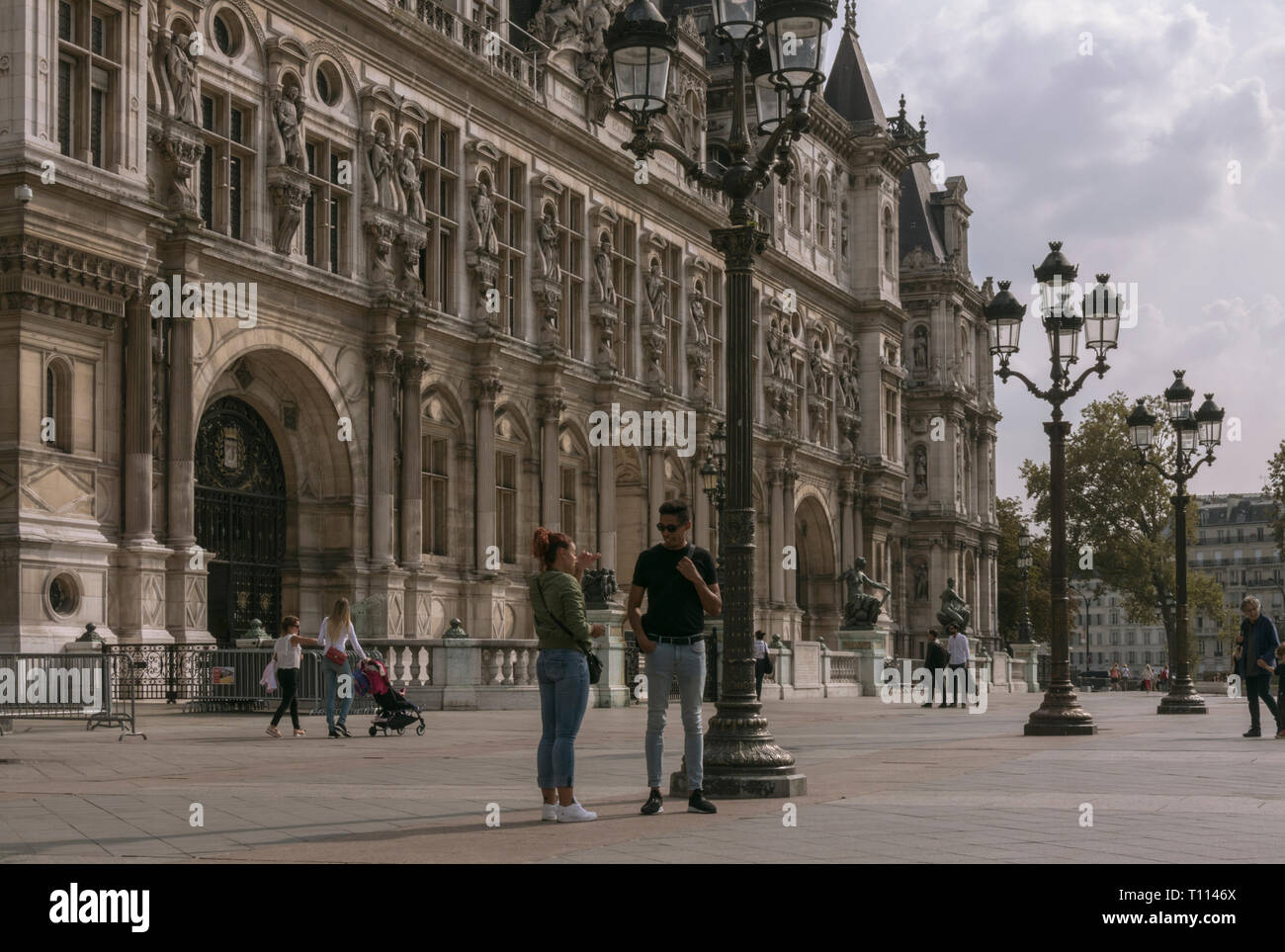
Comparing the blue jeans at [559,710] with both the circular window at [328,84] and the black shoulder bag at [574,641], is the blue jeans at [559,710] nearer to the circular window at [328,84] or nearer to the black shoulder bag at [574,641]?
the black shoulder bag at [574,641]

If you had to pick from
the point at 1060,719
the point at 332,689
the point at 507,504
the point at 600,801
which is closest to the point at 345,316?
the point at 507,504

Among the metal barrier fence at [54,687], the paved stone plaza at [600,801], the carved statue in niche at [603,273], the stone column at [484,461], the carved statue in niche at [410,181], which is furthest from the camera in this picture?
the carved statue in niche at [603,273]

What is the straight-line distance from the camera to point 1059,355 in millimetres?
23625

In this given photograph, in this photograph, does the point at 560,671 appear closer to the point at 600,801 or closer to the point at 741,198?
the point at 600,801

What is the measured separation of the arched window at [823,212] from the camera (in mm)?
60188

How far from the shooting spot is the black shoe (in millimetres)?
11114

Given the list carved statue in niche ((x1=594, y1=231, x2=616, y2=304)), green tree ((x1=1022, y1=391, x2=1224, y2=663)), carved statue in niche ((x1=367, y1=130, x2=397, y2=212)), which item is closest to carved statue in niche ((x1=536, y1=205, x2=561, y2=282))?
carved statue in niche ((x1=594, y1=231, x2=616, y2=304))

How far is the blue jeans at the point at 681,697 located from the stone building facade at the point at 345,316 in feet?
49.5

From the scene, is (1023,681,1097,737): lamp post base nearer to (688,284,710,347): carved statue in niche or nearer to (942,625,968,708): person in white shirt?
(942,625,968,708): person in white shirt

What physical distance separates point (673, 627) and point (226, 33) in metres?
22.2

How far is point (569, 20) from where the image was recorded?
→ 4188 centimetres

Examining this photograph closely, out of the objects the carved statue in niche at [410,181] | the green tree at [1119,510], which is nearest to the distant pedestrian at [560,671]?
the carved statue in niche at [410,181]

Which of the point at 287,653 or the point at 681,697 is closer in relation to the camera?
the point at 681,697

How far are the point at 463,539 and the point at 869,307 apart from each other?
95.6ft
